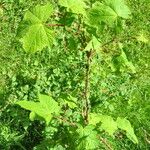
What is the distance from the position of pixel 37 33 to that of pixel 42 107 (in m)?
0.67

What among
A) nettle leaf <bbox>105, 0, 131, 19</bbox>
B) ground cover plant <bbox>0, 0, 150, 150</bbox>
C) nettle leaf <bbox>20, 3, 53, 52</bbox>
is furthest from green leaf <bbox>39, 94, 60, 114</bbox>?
nettle leaf <bbox>105, 0, 131, 19</bbox>

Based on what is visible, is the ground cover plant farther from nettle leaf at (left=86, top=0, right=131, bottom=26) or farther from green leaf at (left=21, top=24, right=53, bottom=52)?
green leaf at (left=21, top=24, right=53, bottom=52)

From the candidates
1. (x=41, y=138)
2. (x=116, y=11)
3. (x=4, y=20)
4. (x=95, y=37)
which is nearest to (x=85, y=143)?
(x=95, y=37)

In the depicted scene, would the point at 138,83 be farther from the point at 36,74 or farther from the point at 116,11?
the point at 116,11

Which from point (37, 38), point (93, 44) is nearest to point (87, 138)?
point (93, 44)

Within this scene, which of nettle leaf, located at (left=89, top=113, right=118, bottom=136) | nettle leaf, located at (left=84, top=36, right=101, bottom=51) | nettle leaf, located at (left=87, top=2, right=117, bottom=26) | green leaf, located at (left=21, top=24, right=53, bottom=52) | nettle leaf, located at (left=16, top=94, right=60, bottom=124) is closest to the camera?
green leaf, located at (left=21, top=24, right=53, bottom=52)

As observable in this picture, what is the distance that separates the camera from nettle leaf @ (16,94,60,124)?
243 centimetres

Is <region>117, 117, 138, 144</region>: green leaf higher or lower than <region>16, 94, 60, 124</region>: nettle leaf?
lower

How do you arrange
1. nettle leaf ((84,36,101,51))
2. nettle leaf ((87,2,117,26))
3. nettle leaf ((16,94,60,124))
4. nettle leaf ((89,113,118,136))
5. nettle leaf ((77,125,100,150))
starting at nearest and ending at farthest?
nettle leaf ((87,2,117,26)) → nettle leaf ((84,36,101,51)) → nettle leaf ((77,125,100,150)) → nettle leaf ((16,94,60,124)) → nettle leaf ((89,113,118,136))

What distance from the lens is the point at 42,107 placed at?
2.48 m

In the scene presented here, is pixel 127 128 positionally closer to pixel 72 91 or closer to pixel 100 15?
pixel 100 15

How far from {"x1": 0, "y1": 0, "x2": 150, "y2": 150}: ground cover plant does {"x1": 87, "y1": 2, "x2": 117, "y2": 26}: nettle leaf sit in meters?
0.30

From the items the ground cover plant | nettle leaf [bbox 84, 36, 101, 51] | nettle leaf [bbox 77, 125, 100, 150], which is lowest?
the ground cover plant

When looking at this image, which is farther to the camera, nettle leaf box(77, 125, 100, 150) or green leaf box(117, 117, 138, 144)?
green leaf box(117, 117, 138, 144)
